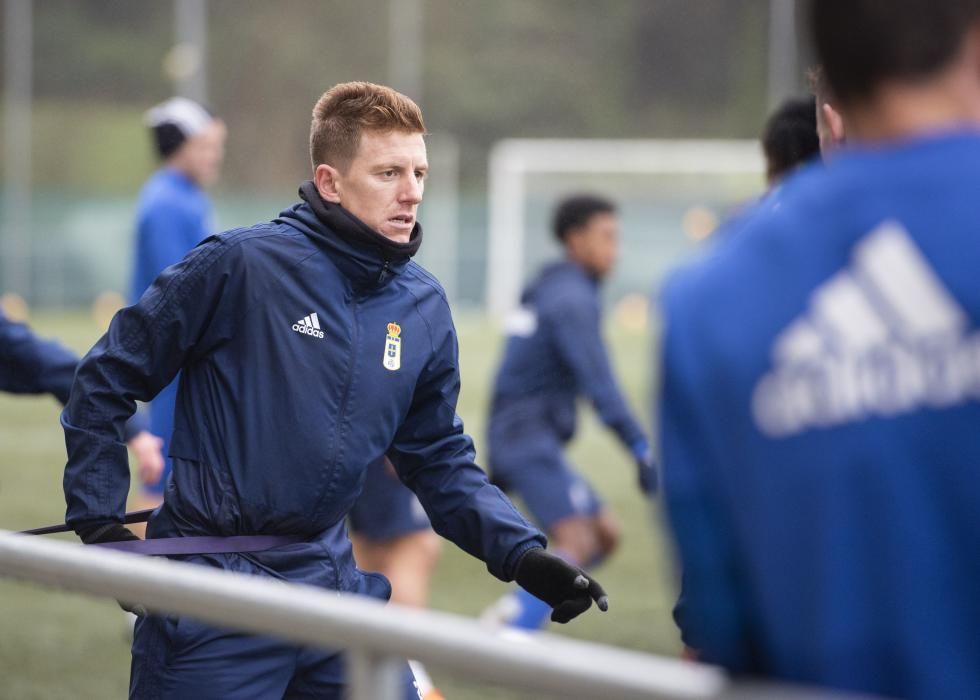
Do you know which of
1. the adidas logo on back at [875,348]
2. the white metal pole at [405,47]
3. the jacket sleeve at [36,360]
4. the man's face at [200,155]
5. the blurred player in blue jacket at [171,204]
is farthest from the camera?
the white metal pole at [405,47]

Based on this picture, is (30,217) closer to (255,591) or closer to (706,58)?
(706,58)

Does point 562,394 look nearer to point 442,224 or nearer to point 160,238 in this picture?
point 160,238

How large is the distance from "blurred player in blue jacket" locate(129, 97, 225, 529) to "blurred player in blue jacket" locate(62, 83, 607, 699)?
10.2 ft

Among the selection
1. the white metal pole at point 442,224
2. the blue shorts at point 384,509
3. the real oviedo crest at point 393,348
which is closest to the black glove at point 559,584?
the real oviedo crest at point 393,348

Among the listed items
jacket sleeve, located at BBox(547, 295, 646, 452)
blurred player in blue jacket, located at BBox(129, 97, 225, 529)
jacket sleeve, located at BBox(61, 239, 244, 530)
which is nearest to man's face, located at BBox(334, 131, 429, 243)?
jacket sleeve, located at BBox(61, 239, 244, 530)

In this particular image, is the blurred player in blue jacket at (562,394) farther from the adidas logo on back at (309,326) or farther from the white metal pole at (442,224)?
the white metal pole at (442,224)

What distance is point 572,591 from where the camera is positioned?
3002mm

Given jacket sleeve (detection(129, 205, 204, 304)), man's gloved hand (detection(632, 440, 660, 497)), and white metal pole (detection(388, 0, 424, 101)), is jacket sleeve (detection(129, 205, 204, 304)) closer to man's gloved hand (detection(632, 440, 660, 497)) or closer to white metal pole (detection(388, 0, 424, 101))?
man's gloved hand (detection(632, 440, 660, 497))

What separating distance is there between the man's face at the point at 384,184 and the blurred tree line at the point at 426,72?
87.9 feet

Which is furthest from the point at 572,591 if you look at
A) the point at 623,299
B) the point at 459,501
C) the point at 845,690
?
the point at 623,299

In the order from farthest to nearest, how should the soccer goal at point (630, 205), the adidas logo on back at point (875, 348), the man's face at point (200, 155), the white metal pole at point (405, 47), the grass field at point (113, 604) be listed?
the white metal pole at point (405, 47)
the soccer goal at point (630, 205)
the man's face at point (200, 155)
the grass field at point (113, 604)
the adidas logo on back at point (875, 348)

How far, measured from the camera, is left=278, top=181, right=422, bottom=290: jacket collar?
3.13 m

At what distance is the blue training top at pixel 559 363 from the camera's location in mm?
6430

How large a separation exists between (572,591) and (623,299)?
24.2 meters
